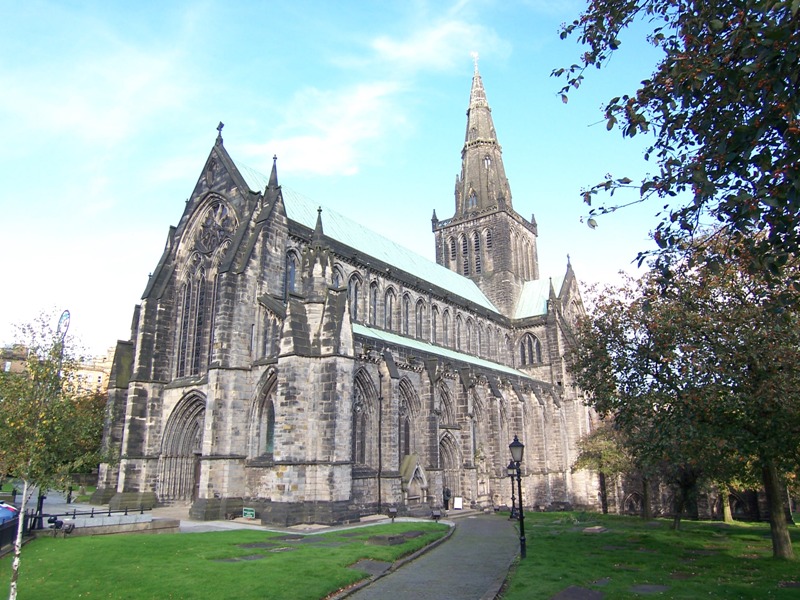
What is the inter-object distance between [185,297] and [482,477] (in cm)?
2178

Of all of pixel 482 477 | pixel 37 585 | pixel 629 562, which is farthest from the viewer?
pixel 482 477

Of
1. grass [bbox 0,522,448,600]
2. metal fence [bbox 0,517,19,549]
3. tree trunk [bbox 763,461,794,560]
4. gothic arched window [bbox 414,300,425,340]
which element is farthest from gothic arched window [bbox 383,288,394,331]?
tree trunk [bbox 763,461,794,560]

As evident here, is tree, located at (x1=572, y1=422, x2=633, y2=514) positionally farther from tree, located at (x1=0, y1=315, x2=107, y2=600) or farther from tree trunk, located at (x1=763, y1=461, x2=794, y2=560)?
tree, located at (x1=0, y1=315, x2=107, y2=600)

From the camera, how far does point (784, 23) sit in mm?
6520

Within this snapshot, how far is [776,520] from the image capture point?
59.6 ft

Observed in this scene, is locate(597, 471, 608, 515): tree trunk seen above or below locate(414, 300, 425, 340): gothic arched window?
below

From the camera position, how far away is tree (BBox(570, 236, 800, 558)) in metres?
16.3

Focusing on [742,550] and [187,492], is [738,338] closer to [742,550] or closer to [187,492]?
[742,550]

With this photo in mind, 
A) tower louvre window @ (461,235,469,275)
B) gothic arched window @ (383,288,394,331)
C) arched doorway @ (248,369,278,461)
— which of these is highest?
tower louvre window @ (461,235,469,275)

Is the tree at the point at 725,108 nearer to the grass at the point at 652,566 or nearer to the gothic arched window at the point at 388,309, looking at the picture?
the grass at the point at 652,566

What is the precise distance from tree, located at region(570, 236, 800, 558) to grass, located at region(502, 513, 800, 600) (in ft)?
8.75

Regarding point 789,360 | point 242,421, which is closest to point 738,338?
point 789,360

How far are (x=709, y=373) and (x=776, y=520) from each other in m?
4.77

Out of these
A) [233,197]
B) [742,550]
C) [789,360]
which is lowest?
[742,550]
